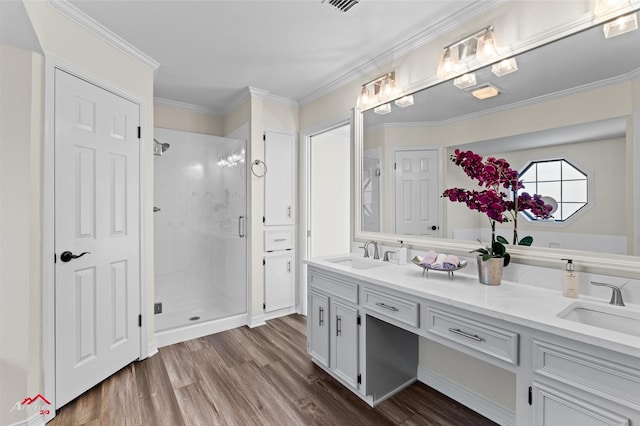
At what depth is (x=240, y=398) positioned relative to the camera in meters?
1.97

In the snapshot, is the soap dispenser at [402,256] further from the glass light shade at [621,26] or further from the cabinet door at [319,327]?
the glass light shade at [621,26]

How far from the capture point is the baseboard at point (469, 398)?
66.7 inches

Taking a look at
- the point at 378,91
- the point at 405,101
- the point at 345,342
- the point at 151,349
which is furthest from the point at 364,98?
the point at 151,349

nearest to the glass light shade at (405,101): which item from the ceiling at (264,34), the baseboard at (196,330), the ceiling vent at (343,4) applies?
the ceiling at (264,34)

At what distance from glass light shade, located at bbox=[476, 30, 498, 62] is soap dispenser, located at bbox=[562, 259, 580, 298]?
1199 mm

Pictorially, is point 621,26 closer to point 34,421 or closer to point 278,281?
point 278,281

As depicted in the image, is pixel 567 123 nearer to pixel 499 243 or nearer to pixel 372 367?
pixel 499 243

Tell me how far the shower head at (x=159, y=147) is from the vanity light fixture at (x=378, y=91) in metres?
1.99

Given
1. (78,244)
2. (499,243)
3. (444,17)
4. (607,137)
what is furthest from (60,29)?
(607,137)

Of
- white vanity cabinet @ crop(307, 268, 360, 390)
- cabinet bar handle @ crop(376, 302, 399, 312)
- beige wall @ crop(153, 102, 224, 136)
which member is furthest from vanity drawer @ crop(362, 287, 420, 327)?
beige wall @ crop(153, 102, 224, 136)

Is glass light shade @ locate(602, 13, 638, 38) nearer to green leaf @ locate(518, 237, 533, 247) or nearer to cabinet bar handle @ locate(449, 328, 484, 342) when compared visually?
green leaf @ locate(518, 237, 533, 247)

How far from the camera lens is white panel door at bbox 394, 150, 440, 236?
210cm

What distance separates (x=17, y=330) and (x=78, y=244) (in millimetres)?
544

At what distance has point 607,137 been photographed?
1.37 metres
